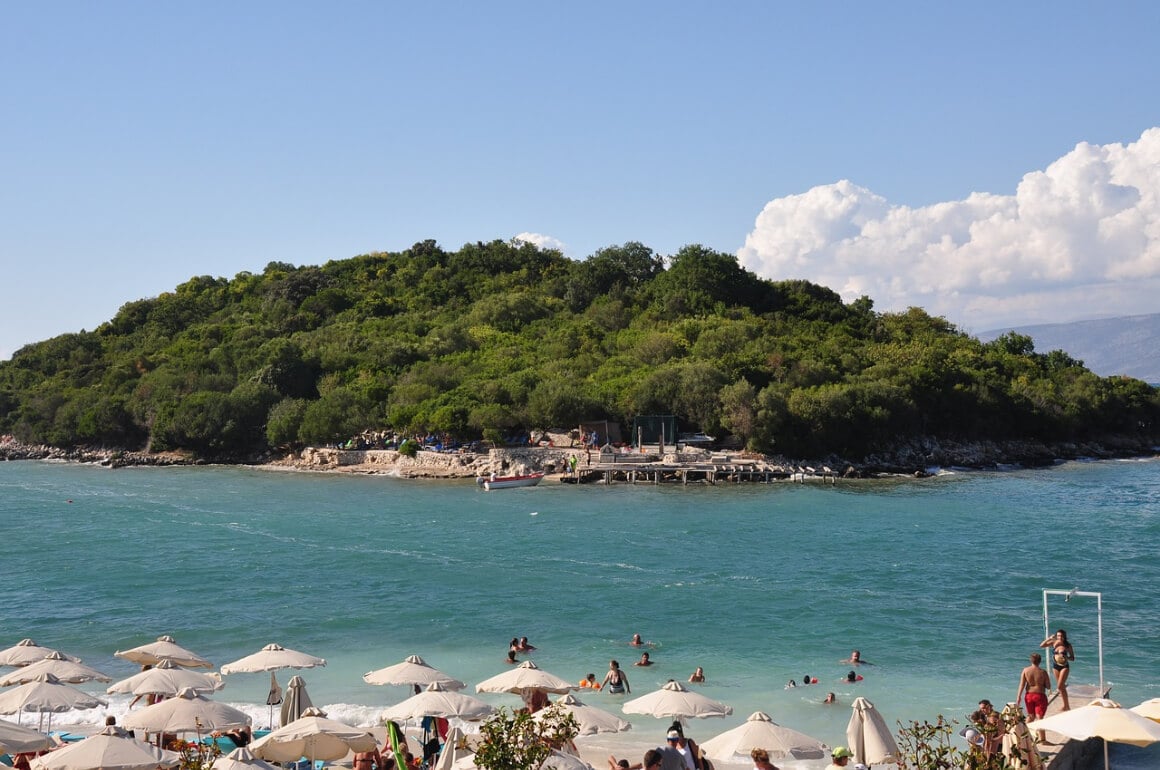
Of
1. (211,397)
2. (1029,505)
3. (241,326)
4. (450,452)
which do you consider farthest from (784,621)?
(241,326)

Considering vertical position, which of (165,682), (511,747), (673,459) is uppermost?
(673,459)

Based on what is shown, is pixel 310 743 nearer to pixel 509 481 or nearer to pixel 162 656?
pixel 162 656

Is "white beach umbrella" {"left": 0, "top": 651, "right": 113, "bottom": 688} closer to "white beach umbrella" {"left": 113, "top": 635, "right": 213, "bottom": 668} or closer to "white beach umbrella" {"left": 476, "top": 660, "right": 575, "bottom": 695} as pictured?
"white beach umbrella" {"left": 113, "top": 635, "right": 213, "bottom": 668}

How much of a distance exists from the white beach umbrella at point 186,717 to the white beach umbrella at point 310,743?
109 centimetres

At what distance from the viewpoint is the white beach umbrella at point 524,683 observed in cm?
1734

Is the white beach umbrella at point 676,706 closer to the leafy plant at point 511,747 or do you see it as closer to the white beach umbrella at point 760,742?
the white beach umbrella at point 760,742

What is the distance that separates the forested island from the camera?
247 feet

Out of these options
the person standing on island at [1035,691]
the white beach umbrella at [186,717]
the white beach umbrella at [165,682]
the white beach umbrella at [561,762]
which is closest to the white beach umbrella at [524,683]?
the white beach umbrella at [186,717]

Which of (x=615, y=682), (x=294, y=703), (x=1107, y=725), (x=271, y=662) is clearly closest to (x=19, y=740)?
(x=294, y=703)

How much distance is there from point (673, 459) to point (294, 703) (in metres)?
53.5

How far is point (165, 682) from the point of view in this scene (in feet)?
56.4

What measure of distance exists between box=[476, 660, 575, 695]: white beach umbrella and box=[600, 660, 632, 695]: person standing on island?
4.37 metres

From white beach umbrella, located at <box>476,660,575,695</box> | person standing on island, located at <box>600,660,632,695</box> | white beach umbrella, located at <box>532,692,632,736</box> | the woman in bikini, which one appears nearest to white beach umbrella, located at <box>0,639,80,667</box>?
white beach umbrella, located at <box>476,660,575,695</box>

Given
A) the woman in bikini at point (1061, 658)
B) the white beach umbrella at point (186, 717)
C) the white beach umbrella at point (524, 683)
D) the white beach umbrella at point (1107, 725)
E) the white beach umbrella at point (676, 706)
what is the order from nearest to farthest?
the white beach umbrella at point (1107, 725) < the white beach umbrella at point (186, 717) < the white beach umbrella at point (676, 706) < the woman in bikini at point (1061, 658) < the white beach umbrella at point (524, 683)
